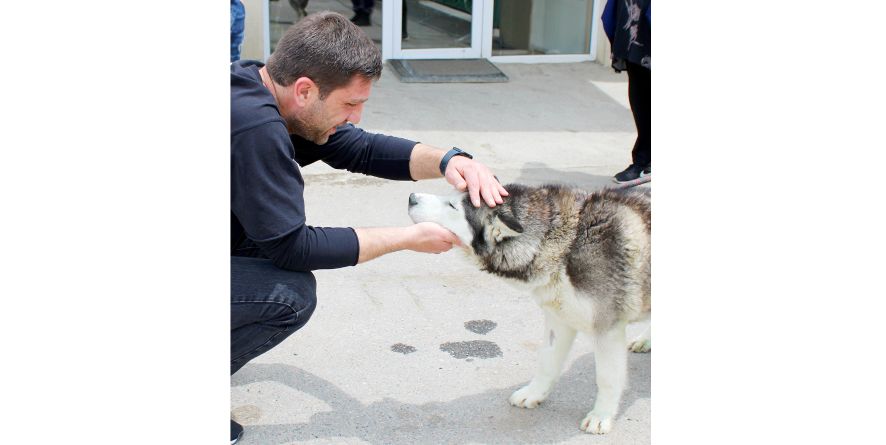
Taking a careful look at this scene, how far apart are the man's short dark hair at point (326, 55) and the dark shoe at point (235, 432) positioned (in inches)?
47.6

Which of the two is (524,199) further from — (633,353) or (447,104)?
(447,104)

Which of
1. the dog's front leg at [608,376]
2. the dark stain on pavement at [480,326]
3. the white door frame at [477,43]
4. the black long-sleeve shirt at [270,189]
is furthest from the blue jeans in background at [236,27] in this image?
the dog's front leg at [608,376]

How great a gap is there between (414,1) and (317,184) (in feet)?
12.7

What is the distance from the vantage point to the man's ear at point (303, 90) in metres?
2.90

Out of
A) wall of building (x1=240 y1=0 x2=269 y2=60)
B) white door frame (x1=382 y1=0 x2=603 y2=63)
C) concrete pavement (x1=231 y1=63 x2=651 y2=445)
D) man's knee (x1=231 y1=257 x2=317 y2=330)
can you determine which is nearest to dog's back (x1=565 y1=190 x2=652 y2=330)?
concrete pavement (x1=231 y1=63 x2=651 y2=445)

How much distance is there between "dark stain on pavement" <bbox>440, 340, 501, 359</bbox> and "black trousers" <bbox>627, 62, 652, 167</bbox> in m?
2.63

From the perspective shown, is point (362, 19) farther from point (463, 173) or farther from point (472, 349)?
point (463, 173)

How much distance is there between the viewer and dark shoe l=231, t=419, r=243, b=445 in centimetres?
318

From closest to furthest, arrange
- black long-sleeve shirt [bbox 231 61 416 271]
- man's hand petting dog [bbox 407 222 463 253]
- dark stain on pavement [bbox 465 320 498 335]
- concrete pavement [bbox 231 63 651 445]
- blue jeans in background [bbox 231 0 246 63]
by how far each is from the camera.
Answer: black long-sleeve shirt [bbox 231 61 416 271], man's hand petting dog [bbox 407 222 463 253], concrete pavement [bbox 231 63 651 445], dark stain on pavement [bbox 465 320 498 335], blue jeans in background [bbox 231 0 246 63]

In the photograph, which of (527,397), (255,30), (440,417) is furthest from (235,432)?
(255,30)

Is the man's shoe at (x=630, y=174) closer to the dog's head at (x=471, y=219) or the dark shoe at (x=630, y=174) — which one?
the dark shoe at (x=630, y=174)

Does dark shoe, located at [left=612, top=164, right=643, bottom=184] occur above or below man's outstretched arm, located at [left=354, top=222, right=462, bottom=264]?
below

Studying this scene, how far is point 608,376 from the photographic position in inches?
129

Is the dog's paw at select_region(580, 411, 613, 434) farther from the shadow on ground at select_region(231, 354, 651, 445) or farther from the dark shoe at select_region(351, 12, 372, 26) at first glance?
the dark shoe at select_region(351, 12, 372, 26)
